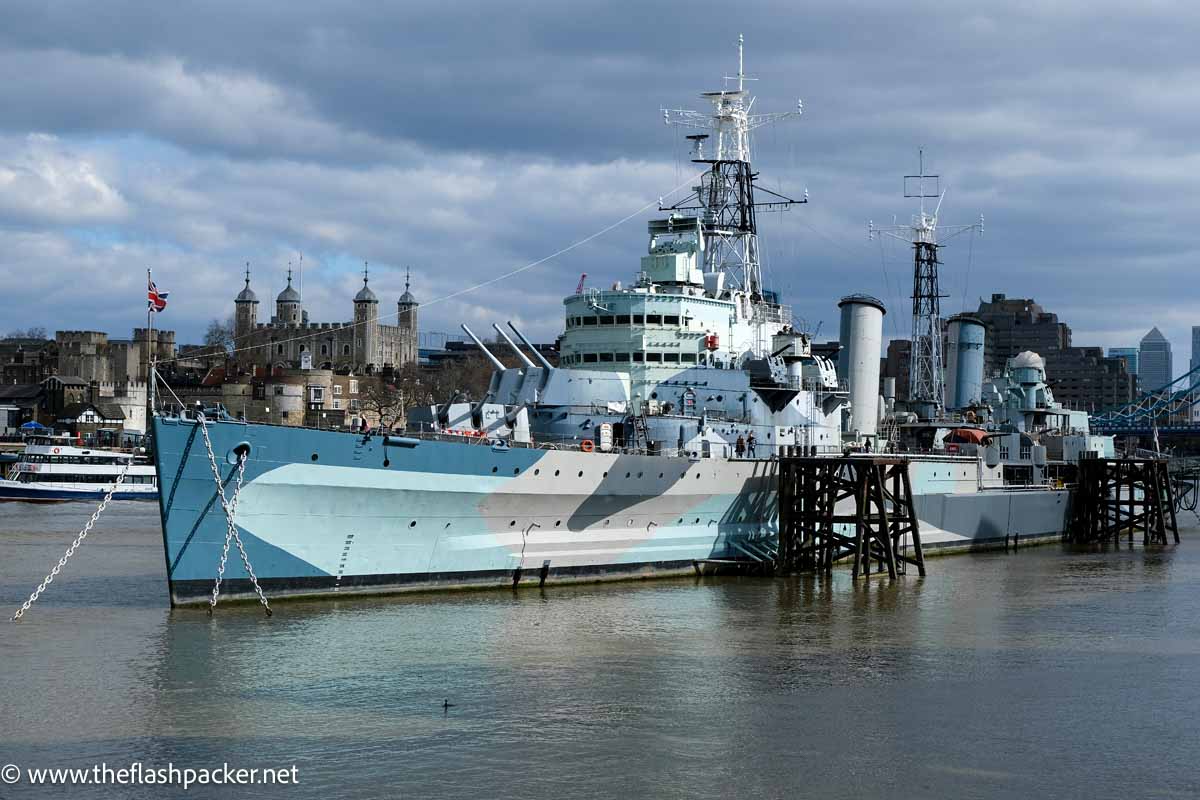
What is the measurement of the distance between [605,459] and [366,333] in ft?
401

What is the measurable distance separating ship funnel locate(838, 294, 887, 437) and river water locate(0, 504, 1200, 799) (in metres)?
14.3

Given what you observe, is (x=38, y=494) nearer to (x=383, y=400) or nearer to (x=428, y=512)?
(x=383, y=400)

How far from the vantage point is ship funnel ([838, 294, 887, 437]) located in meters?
42.0

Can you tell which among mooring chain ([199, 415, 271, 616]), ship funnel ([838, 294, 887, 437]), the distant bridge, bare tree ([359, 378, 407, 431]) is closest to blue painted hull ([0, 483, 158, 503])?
bare tree ([359, 378, 407, 431])

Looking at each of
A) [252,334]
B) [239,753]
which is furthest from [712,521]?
[252,334]

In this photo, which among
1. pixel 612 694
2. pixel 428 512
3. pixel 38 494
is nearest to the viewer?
pixel 612 694

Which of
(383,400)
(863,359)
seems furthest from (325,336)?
(863,359)

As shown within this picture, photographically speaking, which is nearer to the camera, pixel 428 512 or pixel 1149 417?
pixel 428 512

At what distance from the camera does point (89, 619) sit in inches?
909

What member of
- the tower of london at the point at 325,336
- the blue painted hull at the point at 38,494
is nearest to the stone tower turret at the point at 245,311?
the tower of london at the point at 325,336

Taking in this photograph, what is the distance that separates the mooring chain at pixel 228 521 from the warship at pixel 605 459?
0.14 feet

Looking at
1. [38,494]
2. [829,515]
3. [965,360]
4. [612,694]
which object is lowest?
[38,494]

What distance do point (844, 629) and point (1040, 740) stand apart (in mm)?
7694

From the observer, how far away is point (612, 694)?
18.0 meters
